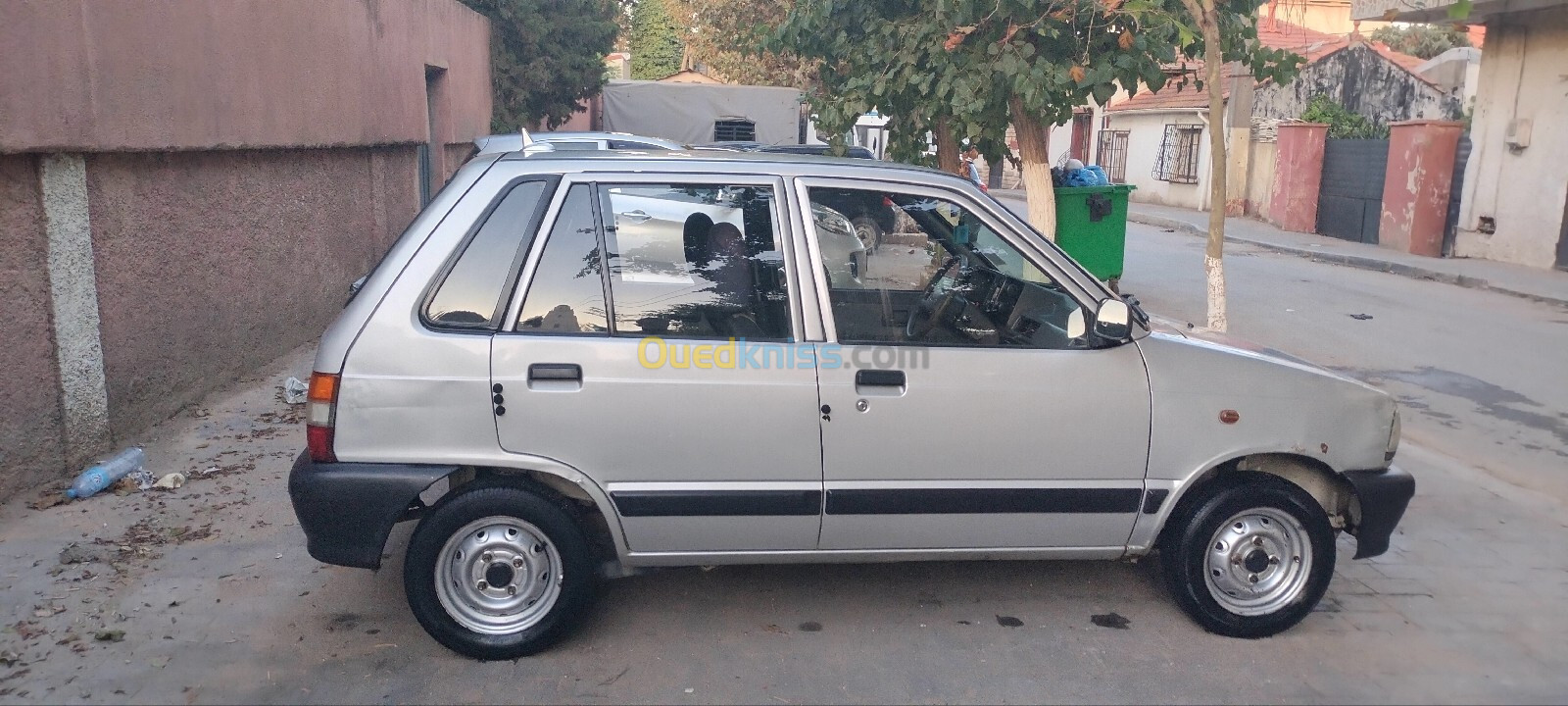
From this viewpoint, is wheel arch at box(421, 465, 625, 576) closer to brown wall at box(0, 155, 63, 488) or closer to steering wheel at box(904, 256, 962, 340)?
steering wheel at box(904, 256, 962, 340)

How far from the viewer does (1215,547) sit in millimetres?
4418

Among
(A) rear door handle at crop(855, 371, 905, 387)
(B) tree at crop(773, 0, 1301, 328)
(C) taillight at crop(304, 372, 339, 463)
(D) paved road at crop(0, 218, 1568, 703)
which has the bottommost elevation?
(D) paved road at crop(0, 218, 1568, 703)

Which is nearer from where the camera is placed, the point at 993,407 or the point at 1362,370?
the point at 993,407

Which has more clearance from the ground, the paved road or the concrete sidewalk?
the concrete sidewalk

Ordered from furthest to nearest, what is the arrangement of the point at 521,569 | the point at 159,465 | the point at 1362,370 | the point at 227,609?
the point at 1362,370
the point at 159,465
the point at 227,609
the point at 521,569

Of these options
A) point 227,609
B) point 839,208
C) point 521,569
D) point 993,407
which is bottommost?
point 227,609

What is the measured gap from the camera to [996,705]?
3898 mm

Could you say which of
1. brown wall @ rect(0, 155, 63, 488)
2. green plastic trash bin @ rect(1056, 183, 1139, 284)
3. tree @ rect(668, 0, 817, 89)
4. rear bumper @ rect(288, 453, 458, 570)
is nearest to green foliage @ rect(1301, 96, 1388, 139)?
tree @ rect(668, 0, 817, 89)

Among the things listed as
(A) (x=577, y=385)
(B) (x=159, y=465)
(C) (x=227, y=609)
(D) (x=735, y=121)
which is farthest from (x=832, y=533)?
(D) (x=735, y=121)

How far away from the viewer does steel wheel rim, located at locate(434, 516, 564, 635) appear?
161 inches

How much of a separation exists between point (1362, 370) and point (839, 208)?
6.92 metres

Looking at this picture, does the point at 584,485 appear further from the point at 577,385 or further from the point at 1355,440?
the point at 1355,440

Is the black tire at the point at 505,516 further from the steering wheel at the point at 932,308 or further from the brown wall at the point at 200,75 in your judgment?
the brown wall at the point at 200,75

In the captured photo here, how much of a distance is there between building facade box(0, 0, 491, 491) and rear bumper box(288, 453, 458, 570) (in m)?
2.60
